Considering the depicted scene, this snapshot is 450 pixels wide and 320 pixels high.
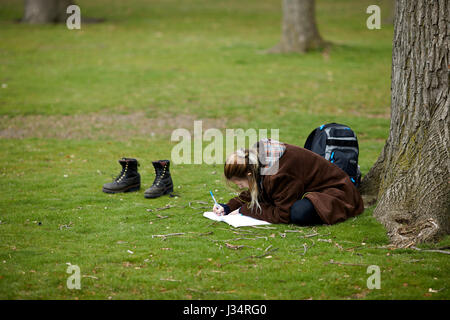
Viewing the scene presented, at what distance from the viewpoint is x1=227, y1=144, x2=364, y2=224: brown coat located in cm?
577

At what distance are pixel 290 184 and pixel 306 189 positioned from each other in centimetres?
29

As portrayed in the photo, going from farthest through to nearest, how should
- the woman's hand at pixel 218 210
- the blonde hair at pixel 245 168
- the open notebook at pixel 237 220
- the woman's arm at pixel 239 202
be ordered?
the woman's arm at pixel 239 202 < the woman's hand at pixel 218 210 < the open notebook at pixel 237 220 < the blonde hair at pixel 245 168

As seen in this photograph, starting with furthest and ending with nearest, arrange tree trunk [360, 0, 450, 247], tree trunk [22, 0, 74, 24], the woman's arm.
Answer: tree trunk [22, 0, 74, 24]
the woman's arm
tree trunk [360, 0, 450, 247]

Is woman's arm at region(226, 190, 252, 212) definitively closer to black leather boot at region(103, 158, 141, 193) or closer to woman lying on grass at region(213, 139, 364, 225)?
woman lying on grass at region(213, 139, 364, 225)

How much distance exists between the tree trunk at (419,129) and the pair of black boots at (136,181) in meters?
2.98

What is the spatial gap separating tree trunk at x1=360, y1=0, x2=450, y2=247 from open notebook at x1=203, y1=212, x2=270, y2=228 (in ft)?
4.77

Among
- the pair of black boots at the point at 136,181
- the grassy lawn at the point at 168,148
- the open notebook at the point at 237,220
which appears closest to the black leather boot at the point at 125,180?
the pair of black boots at the point at 136,181

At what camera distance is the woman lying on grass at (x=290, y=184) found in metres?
5.73

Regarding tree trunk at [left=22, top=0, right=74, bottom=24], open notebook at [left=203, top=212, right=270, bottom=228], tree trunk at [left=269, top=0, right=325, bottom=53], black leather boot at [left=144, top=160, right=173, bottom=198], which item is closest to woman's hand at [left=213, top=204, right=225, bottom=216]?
open notebook at [left=203, top=212, right=270, bottom=228]

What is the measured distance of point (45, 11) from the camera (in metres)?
23.5

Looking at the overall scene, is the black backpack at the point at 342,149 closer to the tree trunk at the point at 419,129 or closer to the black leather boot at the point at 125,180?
the tree trunk at the point at 419,129

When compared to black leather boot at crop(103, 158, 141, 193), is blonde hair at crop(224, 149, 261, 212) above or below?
above

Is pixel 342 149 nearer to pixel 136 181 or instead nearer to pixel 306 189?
pixel 306 189

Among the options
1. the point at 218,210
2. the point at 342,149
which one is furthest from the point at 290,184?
the point at 342,149
